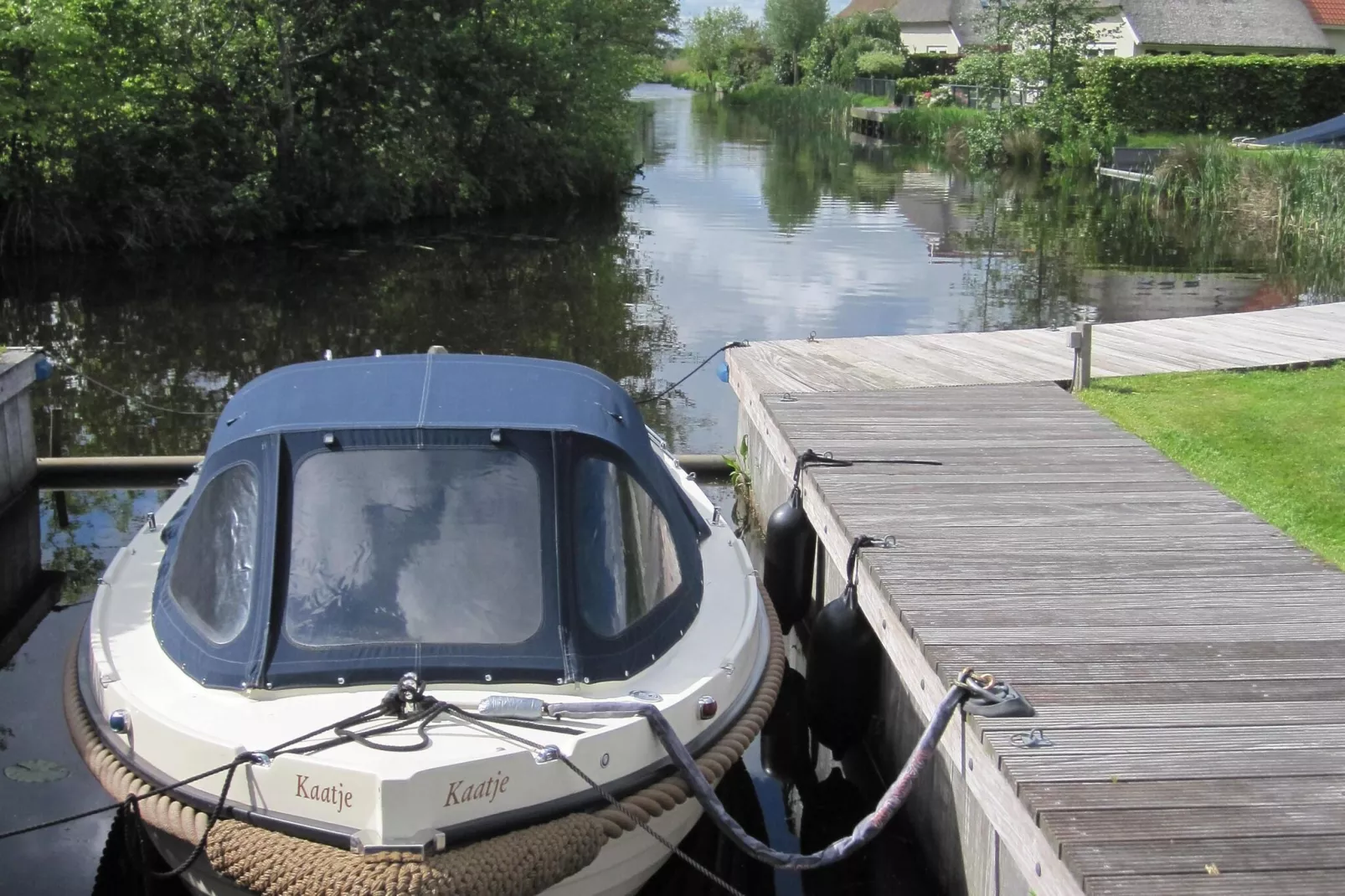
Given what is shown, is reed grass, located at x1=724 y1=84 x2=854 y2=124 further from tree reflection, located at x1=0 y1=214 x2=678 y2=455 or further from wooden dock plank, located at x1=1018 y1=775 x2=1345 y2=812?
wooden dock plank, located at x1=1018 y1=775 x2=1345 y2=812

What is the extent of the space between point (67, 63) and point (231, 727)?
19.9 m

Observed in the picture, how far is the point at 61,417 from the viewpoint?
44.3 ft

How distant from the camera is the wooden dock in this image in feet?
13.3

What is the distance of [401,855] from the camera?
14.3 ft

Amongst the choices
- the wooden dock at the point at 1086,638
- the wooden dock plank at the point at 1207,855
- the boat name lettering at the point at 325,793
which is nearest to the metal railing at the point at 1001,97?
the wooden dock at the point at 1086,638

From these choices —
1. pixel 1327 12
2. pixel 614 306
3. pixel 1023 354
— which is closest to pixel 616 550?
pixel 1023 354

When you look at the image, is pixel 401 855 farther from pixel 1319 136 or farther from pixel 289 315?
pixel 1319 136

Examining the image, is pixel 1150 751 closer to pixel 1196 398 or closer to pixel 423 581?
pixel 423 581

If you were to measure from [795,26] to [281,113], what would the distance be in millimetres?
64122

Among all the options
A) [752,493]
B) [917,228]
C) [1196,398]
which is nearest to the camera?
[1196,398]

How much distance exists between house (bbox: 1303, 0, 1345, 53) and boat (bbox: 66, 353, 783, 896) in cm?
5775

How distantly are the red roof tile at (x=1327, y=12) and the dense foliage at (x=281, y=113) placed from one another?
36.3 metres

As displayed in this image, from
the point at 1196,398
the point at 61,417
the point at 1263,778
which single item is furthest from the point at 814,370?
the point at 61,417

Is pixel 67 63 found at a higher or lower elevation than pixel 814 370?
higher
